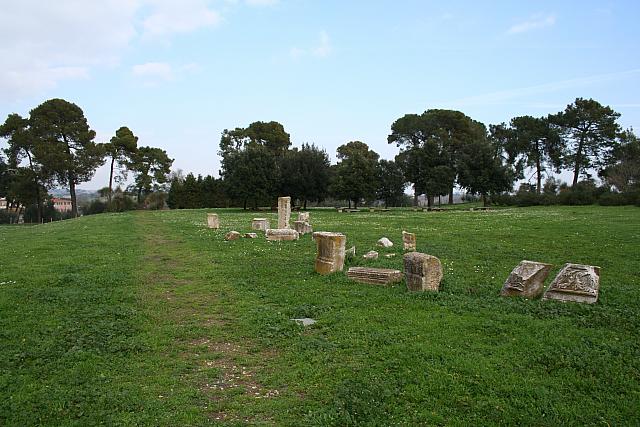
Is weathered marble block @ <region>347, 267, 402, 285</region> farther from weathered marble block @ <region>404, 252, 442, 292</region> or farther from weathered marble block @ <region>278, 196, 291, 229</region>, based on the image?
weathered marble block @ <region>278, 196, 291, 229</region>

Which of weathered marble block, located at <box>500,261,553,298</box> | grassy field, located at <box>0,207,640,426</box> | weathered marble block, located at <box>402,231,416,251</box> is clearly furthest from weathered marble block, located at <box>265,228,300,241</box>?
weathered marble block, located at <box>500,261,553,298</box>

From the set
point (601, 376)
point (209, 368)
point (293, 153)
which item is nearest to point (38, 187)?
point (293, 153)

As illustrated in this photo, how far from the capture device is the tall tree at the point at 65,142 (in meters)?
50.6

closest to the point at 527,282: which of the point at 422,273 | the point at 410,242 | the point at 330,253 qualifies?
the point at 422,273

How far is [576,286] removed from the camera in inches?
354

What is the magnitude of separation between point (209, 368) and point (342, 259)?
6762 mm

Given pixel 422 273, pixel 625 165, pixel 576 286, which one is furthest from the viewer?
pixel 625 165

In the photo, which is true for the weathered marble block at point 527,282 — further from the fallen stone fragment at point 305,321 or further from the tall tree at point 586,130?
the tall tree at point 586,130

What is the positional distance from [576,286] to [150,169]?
69.4 metres

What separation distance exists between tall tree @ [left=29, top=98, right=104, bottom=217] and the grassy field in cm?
4409

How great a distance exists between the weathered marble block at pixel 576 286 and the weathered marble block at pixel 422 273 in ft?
7.41

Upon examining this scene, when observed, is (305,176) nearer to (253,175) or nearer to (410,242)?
(253,175)

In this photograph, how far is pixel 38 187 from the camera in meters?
53.3

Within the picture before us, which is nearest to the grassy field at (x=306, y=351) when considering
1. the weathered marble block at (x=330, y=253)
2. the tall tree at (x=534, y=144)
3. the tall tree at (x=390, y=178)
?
the weathered marble block at (x=330, y=253)
